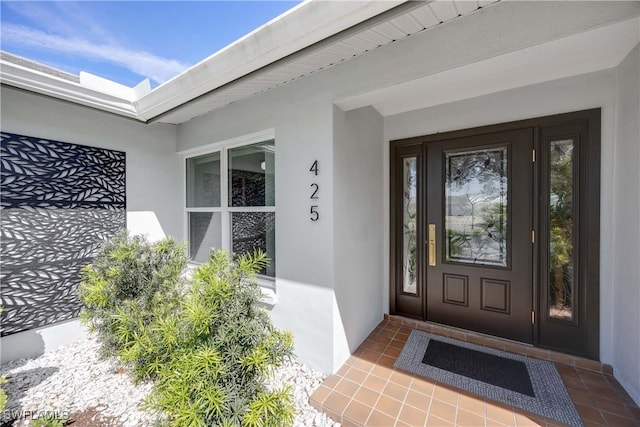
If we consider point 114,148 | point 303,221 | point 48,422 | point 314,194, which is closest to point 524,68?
point 314,194

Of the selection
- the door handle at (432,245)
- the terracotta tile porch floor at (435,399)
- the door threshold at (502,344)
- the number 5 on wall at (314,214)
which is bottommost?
the terracotta tile porch floor at (435,399)

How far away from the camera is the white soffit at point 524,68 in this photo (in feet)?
6.19

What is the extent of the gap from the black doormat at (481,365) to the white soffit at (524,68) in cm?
305

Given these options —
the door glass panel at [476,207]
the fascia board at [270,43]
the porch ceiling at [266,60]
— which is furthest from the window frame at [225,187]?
the door glass panel at [476,207]

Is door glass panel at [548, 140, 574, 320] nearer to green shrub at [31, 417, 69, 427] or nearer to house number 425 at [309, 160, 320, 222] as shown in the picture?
house number 425 at [309, 160, 320, 222]

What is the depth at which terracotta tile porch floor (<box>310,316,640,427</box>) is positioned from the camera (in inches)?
84.4

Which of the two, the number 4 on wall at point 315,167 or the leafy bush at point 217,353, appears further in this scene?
the number 4 on wall at point 315,167

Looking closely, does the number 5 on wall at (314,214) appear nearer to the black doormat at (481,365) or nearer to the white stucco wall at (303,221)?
the white stucco wall at (303,221)

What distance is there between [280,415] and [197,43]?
4.03 metres

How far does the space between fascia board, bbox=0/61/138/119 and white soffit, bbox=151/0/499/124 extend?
1.16 feet

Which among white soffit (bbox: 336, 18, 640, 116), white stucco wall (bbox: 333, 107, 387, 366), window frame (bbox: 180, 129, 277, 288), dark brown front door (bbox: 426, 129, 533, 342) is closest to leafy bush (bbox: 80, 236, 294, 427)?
white stucco wall (bbox: 333, 107, 387, 366)

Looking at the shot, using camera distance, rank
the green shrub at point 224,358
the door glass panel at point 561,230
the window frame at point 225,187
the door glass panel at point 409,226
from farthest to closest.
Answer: the door glass panel at point 409,226
the window frame at point 225,187
the door glass panel at point 561,230
the green shrub at point 224,358

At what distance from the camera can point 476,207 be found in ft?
11.2

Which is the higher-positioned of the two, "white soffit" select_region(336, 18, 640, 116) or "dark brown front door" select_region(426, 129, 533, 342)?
"white soffit" select_region(336, 18, 640, 116)
